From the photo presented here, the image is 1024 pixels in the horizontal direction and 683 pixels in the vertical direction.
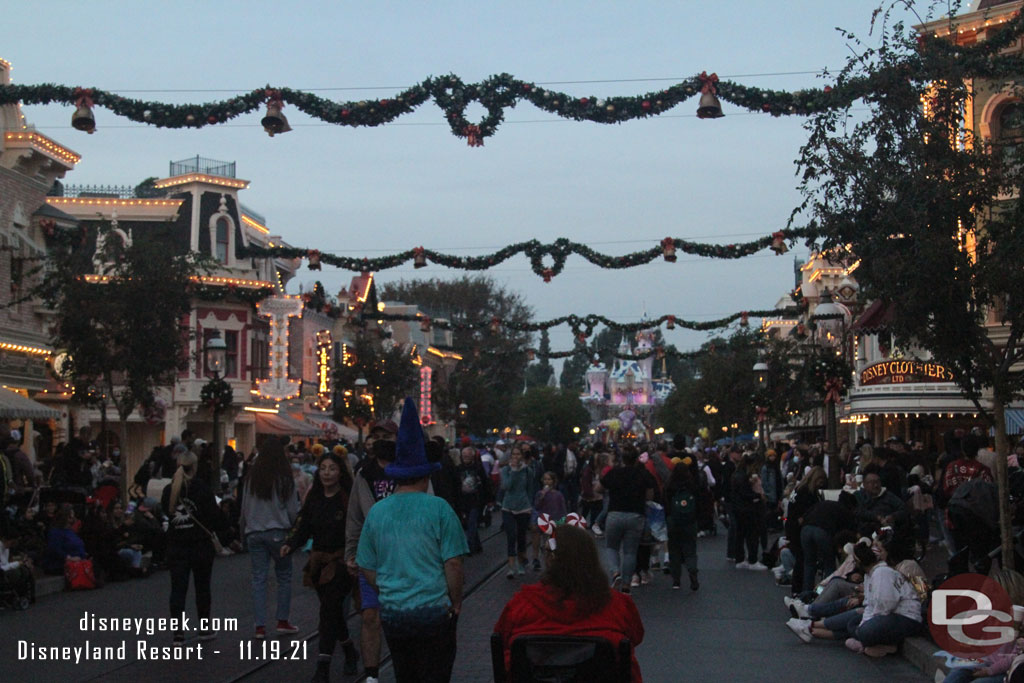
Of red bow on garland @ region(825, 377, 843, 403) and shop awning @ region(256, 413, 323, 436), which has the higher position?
red bow on garland @ region(825, 377, 843, 403)

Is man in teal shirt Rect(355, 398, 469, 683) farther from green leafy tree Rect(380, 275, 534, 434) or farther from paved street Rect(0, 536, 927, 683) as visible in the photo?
green leafy tree Rect(380, 275, 534, 434)

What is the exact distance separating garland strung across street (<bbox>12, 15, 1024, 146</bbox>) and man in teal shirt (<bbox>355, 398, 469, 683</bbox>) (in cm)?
1059

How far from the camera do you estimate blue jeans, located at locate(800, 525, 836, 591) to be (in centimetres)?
1415

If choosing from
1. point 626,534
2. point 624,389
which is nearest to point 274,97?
point 626,534

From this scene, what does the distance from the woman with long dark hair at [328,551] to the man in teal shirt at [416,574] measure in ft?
9.88

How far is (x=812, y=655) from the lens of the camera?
37.9 ft

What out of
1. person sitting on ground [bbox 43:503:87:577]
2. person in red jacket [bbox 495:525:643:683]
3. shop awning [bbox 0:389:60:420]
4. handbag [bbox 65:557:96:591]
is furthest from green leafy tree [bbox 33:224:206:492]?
person in red jacket [bbox 495:525:643:683]

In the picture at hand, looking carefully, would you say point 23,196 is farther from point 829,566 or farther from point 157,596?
point 829,566

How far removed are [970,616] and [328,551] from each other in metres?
5.08

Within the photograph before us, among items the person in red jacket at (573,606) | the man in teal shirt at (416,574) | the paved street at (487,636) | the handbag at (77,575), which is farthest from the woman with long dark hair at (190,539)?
the person in red jacket at (573,606)

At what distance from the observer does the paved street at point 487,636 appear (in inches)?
406

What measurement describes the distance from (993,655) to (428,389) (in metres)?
67.8

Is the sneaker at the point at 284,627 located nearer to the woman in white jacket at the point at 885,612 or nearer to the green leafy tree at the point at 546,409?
the woman in white jacket at the point at 885,612

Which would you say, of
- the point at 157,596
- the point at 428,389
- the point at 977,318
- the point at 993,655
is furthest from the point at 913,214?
the point at 428,389
